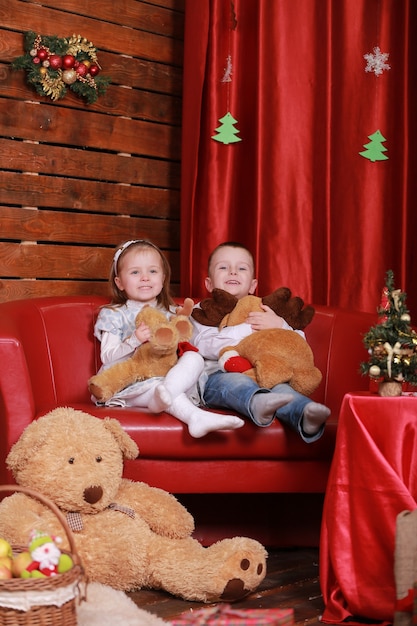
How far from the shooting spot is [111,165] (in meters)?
3.67

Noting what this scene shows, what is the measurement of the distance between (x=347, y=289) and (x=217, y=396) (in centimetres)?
121

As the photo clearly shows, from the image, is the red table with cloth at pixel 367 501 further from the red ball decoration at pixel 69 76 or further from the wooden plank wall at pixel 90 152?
the red ball decoration at pixel 69 76

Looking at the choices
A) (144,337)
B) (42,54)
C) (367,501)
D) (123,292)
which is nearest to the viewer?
(367,501)

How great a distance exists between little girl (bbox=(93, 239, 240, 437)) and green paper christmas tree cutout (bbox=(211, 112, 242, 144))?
760 millimetres

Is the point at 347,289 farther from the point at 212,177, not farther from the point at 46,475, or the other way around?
the point at 46,475

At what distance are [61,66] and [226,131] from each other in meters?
0.73

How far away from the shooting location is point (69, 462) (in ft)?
7.14

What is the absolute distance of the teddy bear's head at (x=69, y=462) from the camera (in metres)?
2.16

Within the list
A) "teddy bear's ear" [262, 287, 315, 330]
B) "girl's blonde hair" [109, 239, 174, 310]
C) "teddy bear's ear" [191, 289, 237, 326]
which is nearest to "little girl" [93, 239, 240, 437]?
"girl's blonde hair" [109, 239, 174, 310]

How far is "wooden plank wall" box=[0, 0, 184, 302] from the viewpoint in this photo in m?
3.37

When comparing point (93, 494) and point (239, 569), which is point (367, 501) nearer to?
point (239, 569)

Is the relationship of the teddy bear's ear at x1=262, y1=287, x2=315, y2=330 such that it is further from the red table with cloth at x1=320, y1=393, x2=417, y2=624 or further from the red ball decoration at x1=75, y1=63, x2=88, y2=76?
the red ball decoration at x1=75, y1=63, x2=88, y2=76

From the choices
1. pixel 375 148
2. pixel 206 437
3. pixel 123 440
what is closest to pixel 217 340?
pixel 206 437

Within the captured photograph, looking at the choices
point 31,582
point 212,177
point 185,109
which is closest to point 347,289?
point 212,177
